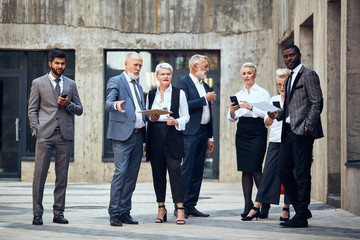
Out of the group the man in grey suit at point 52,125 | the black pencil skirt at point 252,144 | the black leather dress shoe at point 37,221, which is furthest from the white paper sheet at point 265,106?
A: the black leather dress shoe at point 37,221

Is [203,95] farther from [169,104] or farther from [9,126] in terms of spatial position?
[9,126]

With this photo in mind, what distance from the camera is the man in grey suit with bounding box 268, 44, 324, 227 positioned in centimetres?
750

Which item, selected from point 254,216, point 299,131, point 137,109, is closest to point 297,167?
point 299,131

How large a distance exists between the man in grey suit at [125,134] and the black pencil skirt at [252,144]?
1.29 m

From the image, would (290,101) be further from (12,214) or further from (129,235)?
(12,214)

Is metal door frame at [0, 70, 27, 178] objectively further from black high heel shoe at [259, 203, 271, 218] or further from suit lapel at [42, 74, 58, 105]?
black high heel shoe at [259, 203, 271, 218]

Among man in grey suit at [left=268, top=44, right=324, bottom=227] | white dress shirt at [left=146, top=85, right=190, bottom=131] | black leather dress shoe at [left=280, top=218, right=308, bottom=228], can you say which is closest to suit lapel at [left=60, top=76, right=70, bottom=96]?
white dress shirt at [left=146, top=85, right=190, bottom=131]

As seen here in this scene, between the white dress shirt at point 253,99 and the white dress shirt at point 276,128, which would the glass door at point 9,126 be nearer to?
the white dress shirt at point 253,99

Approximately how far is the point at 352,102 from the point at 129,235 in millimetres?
3986

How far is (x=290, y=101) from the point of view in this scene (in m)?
7.71

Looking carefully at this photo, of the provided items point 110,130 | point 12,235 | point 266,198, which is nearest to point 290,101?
point 266,198

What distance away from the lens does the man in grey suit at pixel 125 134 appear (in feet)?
25.6

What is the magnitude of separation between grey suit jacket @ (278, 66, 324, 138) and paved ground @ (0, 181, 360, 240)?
3.51 feet

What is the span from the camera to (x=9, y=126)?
1656 centimetres
